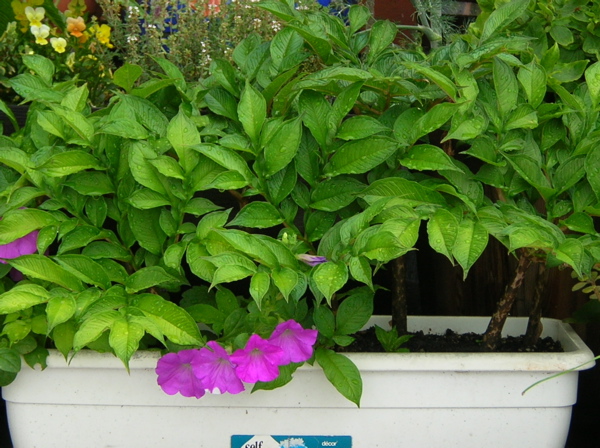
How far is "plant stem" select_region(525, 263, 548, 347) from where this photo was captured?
1249mm

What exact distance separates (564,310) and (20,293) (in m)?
1.20

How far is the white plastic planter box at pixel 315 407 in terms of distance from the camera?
110 cm

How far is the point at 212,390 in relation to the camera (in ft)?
3.40

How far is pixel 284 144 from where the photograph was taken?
1071 mm

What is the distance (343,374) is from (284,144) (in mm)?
347

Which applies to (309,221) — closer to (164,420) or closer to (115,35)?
(164,420)

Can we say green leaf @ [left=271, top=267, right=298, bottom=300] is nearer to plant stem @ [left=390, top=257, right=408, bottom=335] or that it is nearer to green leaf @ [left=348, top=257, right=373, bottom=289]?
green leaf @ [left=348, top=257, right=373, bottom=289]

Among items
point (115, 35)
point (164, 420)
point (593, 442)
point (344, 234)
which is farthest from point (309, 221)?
point (115, 35)

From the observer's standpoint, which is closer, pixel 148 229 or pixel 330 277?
pixel 330 277

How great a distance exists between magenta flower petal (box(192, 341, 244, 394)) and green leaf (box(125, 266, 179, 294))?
114 millimetres

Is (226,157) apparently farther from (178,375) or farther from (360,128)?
(178,375)

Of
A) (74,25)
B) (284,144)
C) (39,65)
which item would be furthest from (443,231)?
(74,25)

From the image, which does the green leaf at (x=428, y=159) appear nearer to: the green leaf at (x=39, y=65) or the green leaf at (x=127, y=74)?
the green leaf at (x=127, y=74)

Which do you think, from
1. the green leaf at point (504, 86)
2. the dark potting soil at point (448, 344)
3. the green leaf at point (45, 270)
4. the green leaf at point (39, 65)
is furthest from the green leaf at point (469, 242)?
the green leaf at point (39, 65)
